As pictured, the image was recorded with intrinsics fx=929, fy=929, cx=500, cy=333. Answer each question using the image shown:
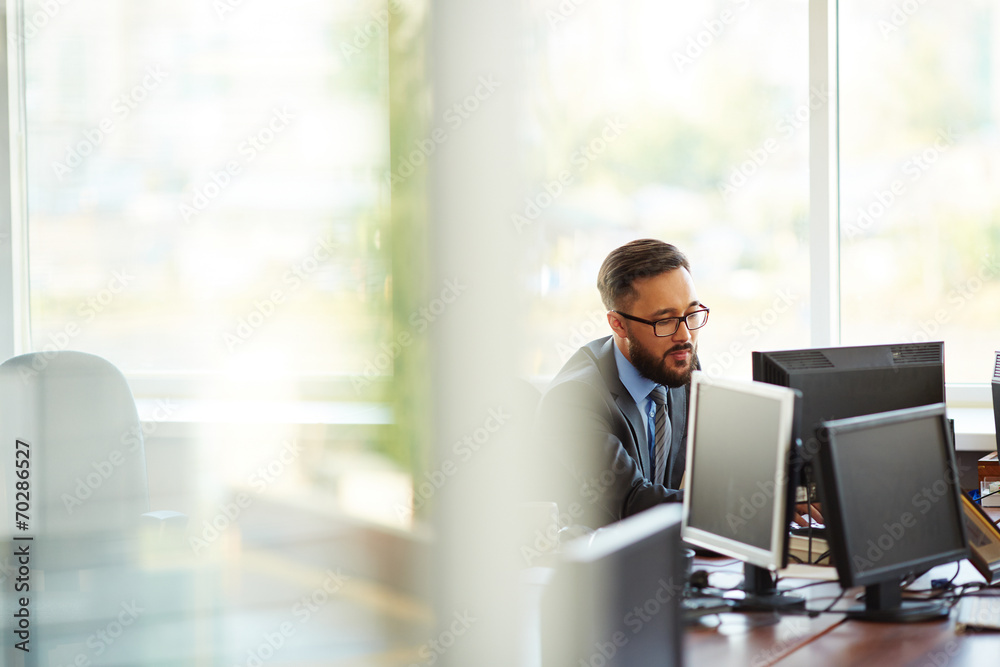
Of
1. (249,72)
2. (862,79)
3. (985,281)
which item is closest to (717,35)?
(862,79)

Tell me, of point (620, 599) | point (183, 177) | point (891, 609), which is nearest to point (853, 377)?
point (891, 609)

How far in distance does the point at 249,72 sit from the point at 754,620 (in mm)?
1294

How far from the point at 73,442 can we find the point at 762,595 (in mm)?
1324

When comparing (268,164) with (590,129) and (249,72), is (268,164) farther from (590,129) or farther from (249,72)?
(590,129)

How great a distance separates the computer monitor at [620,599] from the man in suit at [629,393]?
1.10m

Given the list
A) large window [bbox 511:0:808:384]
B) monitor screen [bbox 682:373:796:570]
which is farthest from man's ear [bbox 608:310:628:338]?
large window [bbox 511:0:808:384]

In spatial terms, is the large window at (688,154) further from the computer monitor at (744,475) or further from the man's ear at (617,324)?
the computer monitor at (744,475)

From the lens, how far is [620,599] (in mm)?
937

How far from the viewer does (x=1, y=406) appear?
167 centimetres

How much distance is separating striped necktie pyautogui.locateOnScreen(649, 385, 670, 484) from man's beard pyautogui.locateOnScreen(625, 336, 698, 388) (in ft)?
0.19

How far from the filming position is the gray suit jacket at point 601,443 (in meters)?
2.21

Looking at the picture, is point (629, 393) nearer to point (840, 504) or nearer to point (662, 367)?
point (662, 367)

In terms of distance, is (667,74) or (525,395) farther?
(667,74)

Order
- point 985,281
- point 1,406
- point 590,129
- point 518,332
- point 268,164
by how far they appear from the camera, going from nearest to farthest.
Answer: point 518,332, point 268,164, point 1,406, point 985,281, point 590,129
